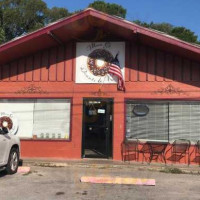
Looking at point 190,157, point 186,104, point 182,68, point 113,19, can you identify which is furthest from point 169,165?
point 113,19

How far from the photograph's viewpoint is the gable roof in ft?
45.0

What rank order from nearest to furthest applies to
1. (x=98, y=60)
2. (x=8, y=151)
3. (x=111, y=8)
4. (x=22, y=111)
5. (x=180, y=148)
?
(x=8, y=151) < (x=180, y=148) < (x=98, y=60) < (x=22, y=111) < (x=111, y=8)

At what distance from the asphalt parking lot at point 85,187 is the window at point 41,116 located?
2856 millimetres

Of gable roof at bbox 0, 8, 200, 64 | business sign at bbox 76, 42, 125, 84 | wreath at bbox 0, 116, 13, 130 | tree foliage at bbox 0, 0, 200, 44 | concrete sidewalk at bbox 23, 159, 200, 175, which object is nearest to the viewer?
concrete sidewalk at bbox 23, 159, 200, 175

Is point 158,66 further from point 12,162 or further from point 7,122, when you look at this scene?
point 12,162

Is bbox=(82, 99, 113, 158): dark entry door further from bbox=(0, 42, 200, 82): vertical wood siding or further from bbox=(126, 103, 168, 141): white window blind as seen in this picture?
bbox=(0, 42, 200, 82): vertical wood siding

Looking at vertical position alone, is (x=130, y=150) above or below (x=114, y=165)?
above

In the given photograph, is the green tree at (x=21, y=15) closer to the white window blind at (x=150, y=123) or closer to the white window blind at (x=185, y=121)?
the white window blind at (x=150, y=123)

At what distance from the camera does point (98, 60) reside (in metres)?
15.5

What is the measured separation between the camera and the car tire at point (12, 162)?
11.4 meters

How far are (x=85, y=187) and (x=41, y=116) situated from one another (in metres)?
6.34

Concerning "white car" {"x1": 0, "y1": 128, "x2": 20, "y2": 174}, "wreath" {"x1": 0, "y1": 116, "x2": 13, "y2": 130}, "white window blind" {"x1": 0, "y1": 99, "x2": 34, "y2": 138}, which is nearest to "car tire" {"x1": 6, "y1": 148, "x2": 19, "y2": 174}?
"white car" {"x1": 0, "y1": 128, "x2": 20, "y2": 174}

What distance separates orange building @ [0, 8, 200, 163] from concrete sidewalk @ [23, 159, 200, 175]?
696 mm

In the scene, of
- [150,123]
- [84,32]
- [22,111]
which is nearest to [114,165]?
[150,123]
